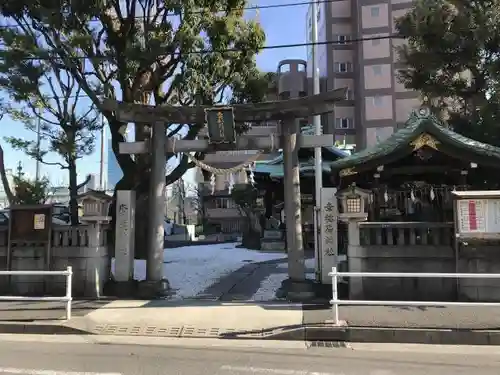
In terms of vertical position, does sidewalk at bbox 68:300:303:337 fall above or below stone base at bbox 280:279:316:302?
below

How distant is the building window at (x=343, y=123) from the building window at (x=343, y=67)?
5421 mm

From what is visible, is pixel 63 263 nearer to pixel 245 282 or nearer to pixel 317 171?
pixel 245 282

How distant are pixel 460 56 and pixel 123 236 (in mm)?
12727

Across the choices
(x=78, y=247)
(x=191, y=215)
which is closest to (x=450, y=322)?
(x=78, y=247)

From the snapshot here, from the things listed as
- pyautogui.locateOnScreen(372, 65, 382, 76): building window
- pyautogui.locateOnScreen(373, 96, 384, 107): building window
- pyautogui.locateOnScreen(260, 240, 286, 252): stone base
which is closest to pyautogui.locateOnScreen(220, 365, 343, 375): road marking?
pyautogui.locateOnScreen(260, 240, 286, 252): stone base

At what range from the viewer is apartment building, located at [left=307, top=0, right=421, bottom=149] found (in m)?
47.9

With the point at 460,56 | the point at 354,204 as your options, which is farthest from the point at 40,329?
the point at 460,56

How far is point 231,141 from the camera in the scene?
11.3m

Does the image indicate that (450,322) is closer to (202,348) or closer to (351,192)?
(351,192)

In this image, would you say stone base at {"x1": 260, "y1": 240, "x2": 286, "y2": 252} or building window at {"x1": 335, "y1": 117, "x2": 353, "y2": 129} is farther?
building window at {"x1": 335, "y1": 117, "x2": 353, "y2": 129}

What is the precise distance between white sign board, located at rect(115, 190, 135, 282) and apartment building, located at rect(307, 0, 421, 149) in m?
39.0

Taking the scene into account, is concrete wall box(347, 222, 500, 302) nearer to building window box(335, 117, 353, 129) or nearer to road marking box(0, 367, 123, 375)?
road marking box(0, 367, 123, 375)

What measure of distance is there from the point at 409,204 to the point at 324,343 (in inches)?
329

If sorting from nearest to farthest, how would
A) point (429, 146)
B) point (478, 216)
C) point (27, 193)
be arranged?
point (478, 216) → point (429, 146) → point (27, 193)
